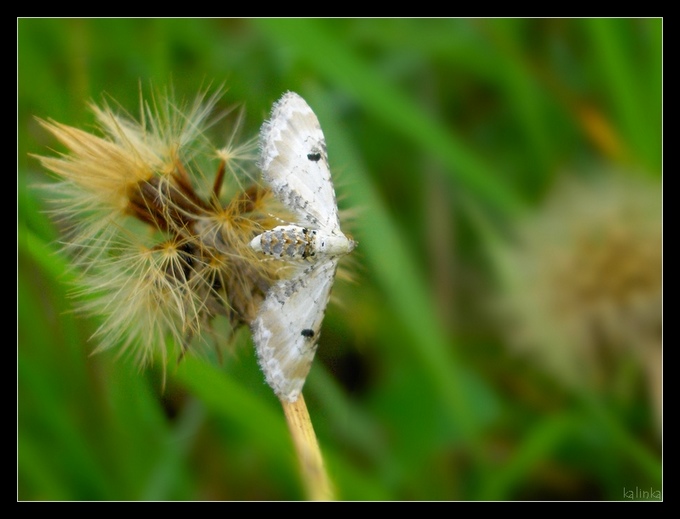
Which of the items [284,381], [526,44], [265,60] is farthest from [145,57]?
[284,381]

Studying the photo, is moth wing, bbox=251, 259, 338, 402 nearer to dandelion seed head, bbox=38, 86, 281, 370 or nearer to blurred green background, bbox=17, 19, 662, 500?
→ dandelion seed head, bbox=38, 86, 281, 370

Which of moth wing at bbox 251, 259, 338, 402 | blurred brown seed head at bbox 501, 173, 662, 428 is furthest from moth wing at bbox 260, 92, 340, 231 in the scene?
blurred brown seed head at bbox 501, 173, 662, 428

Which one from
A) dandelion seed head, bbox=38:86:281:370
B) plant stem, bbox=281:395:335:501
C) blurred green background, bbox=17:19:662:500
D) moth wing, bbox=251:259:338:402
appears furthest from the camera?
blurred green background, bbox=17:19:662:500

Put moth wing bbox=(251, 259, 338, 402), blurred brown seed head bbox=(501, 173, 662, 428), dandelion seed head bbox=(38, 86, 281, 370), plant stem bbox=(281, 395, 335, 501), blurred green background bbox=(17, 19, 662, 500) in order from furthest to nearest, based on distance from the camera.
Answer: blurred brown seed head bbox=(501, 173, 662, 428), blurred green background bbox=(17, 19, 662, 500), dandelion seed head bbox=(38, 86, 281, 370), moth wing bbox=(251, 259, 338, 402), plant stem bbox=(281, 395, 335, 501)

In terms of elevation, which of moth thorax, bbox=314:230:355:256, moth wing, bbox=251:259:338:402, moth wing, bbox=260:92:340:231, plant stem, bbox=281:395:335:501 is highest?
moth wing, bbox=260:92:340:231

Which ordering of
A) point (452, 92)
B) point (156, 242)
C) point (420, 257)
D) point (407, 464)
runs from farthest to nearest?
1. point (452, 92)
2. point (420, 257)
3. point (407, 464)
4. point (156, 242)
